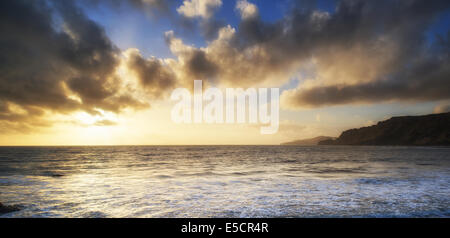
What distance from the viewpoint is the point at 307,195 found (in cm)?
1309

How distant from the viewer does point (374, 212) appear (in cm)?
951

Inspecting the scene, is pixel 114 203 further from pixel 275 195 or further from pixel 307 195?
pixel 307 195
